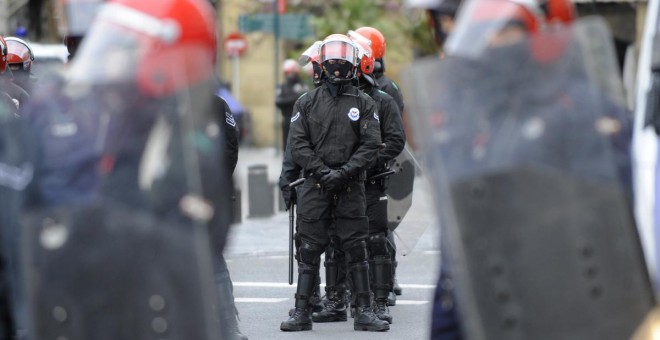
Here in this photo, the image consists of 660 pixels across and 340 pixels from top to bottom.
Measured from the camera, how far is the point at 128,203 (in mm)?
3746

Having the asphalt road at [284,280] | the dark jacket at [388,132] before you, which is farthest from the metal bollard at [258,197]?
the dark jacket at [388,132]

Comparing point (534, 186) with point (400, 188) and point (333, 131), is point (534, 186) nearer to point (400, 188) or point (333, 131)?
point (333, 131)

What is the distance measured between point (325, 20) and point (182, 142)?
97.5 feet

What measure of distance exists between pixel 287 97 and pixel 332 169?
12.9m

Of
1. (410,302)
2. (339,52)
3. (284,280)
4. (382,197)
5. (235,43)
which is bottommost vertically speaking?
(235,43)

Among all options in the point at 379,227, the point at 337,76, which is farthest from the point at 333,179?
the point at 379,227

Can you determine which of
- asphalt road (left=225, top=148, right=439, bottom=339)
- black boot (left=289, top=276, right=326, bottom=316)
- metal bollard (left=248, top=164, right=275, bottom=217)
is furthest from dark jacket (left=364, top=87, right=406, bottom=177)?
metal bollard (left=248, top=164, right=275, bottom=217)

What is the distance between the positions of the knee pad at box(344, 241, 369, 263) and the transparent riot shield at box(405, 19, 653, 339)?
257 inches

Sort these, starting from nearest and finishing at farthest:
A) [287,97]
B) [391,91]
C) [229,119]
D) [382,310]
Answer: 1. [229,119]
2. [382,310]
3. [391,91]
4. [287,97]

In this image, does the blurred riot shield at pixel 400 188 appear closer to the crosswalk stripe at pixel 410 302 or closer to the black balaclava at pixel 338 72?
the crosswalk stripe at pixel 410 302

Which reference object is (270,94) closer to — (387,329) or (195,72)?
(387,329)

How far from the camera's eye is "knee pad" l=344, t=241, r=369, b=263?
10391mm

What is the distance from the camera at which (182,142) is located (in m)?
3.76

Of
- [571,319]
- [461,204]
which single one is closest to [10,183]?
[461,204]
